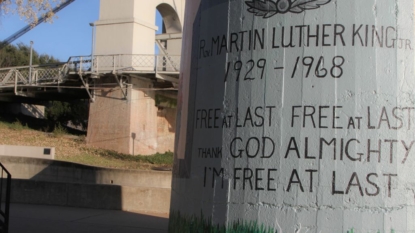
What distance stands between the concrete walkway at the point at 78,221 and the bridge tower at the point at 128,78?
603 inches

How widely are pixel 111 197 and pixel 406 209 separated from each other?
10.7 m

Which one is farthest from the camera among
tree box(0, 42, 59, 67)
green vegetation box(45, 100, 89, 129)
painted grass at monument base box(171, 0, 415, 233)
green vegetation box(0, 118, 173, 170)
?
tree box(0, 42, 59, 67)

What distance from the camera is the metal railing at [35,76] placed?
31553 mm

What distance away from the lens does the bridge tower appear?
95.7 feet

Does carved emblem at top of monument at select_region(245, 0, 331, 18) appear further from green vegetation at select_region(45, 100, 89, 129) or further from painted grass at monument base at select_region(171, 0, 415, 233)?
green vegetation at select_region(45, 100, 89, 129)

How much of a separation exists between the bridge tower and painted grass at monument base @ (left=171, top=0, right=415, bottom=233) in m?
24.0

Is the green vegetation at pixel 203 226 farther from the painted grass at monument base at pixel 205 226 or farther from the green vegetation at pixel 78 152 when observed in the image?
the green vegetation at pixel 78 152

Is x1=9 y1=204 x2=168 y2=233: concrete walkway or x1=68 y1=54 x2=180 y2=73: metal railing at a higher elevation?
x1=68 y1=54 x2=180 y2=73: metal railing

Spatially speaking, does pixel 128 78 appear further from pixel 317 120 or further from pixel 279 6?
pixel 317 120

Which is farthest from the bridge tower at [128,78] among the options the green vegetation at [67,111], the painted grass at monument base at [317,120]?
the painted grass at monument base at [317,120]

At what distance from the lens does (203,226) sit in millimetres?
4734

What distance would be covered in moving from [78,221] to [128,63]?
17.9 meters

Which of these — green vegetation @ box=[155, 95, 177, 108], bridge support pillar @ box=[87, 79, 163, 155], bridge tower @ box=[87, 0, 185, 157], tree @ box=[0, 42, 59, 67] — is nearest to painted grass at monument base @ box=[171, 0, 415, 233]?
bridge tower @ box=[87, 0, 185, 157]

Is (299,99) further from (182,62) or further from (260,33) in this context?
(182,62)
